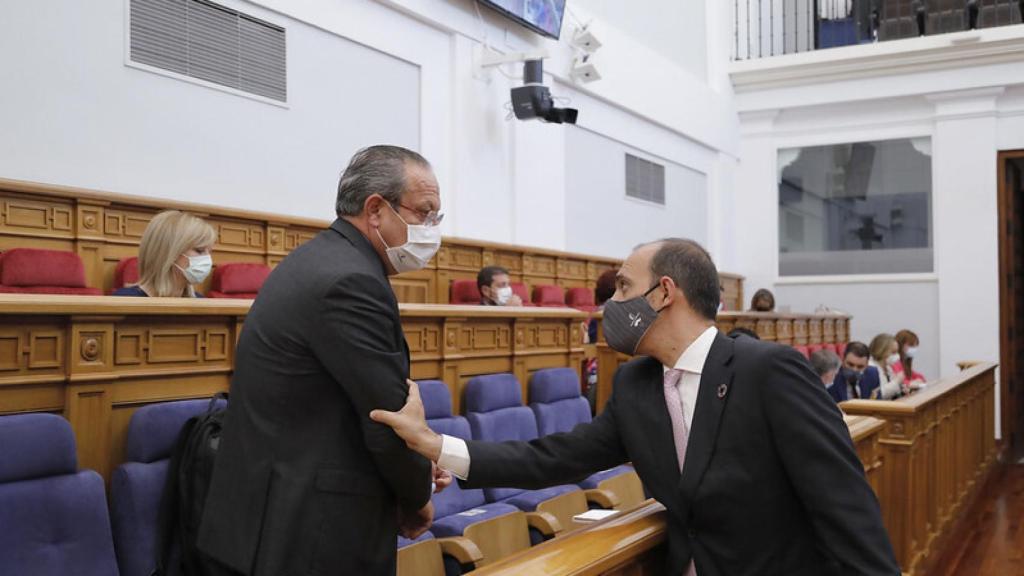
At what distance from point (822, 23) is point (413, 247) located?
36.6ft

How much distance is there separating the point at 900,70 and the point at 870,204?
158 centimetres

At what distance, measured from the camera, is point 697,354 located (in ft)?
5.36

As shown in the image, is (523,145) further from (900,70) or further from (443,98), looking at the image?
(900,70)

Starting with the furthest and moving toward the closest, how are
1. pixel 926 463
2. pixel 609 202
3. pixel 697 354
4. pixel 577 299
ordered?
Answer: pixel 609 202
pixel 577 299
pixel 926 463
pixel 697 354

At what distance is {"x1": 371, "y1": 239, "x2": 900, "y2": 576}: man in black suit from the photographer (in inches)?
57.4

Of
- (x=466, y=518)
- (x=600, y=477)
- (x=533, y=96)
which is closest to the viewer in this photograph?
(x=466, y=518)

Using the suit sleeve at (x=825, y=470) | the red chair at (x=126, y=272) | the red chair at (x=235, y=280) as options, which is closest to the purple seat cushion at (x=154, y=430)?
the suit sleeve at (x=825, y=470)

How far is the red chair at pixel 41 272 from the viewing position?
360cm

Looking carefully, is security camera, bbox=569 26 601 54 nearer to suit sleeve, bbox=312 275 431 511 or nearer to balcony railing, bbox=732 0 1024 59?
balcony railing, bbox=732 0 1024 59

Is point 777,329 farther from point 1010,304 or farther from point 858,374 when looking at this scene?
point 1010,304

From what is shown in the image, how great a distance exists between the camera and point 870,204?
35.5 feet

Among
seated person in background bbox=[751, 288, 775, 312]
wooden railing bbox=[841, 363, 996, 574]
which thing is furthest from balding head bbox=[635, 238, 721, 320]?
seated person in background bbox=[751, 288, 775, 312]

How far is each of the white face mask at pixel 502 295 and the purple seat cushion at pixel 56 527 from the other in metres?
3.33

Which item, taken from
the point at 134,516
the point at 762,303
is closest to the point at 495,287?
the point at 134,516
